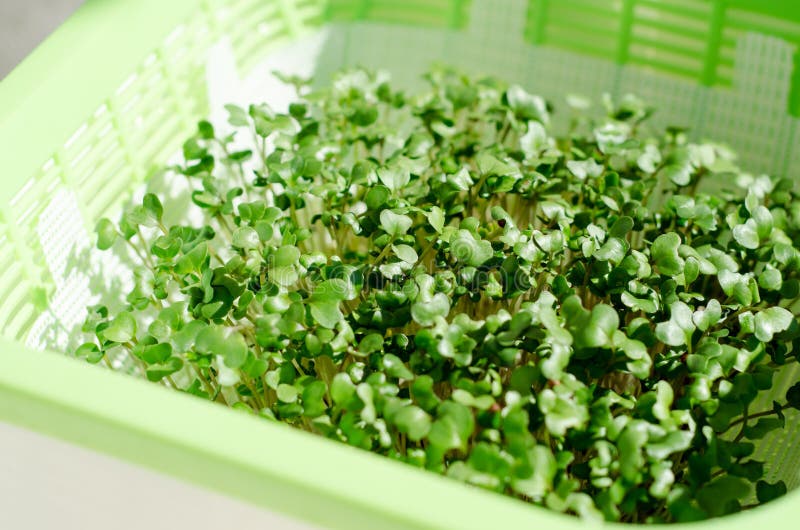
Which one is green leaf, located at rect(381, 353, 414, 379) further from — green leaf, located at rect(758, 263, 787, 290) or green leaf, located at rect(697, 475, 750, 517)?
green leaf, located at rect(758, 263, 787, 290)

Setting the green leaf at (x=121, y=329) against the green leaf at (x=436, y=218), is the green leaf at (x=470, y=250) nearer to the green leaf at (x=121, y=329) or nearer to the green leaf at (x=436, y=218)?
the green leaf at (x=436, y=218)

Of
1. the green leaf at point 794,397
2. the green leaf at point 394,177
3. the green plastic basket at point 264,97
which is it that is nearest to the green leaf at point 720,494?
the green plastic basket at point 264,97

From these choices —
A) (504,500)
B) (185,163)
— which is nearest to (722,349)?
(504,500)

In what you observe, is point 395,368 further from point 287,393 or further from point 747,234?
point 747,234

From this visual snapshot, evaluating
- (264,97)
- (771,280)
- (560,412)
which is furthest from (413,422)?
(264,97)

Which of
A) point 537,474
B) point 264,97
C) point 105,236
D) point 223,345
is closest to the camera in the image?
point 537,474

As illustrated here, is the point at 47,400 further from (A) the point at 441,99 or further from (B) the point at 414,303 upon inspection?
(A) the point at 441,99

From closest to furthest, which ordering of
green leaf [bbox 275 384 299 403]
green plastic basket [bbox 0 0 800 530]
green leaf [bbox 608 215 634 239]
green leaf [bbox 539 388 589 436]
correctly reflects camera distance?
1. green plastic basket [bbox 0 0 800 530]
2. green leaf [bbox 539 388 589 436]
3. green leaf [bbox 275 384 299 403]
4. green leaf [bbox 608 215 634 239]

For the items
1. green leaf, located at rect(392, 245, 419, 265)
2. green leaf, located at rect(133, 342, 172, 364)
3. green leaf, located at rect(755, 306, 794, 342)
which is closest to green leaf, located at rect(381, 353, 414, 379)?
green leaf, located at rect(392, 245, 419, 265)
